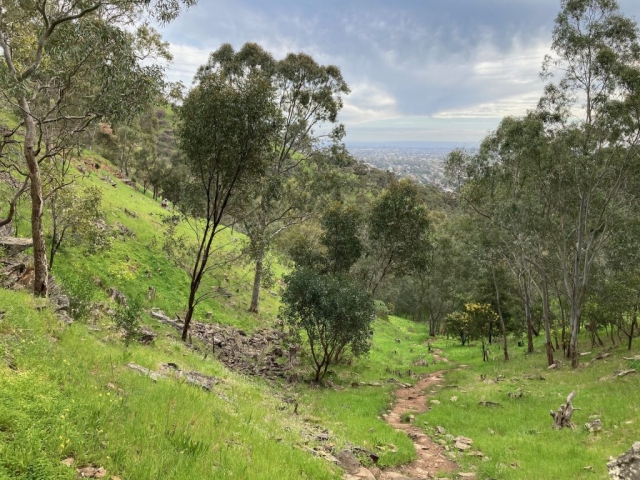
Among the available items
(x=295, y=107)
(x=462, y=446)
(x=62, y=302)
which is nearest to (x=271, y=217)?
(x=295, y=107)

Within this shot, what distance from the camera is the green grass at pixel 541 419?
38.3 feet

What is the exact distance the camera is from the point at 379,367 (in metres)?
29.7

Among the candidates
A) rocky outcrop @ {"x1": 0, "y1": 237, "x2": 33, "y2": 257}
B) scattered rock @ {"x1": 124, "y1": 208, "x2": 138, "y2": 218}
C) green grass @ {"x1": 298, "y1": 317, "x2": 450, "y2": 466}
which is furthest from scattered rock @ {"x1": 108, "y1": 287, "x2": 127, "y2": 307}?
scattered rock @ {"x1": 124, "y1": 208, "x2": 138, "y2": 218}

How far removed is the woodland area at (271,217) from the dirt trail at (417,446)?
37cm

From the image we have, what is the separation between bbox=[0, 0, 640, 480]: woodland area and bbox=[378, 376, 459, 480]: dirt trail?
1.20ft

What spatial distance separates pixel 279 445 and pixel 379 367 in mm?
21673

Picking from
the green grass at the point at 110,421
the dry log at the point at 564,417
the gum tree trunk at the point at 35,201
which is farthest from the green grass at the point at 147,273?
the dry log at the point at 564,417

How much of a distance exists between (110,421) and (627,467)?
11.1m

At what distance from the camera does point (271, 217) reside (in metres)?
36.2

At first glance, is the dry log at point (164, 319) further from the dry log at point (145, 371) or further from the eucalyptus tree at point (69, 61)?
the dry log at point (145, 371)

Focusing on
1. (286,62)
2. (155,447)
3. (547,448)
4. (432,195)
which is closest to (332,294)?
(547,448)

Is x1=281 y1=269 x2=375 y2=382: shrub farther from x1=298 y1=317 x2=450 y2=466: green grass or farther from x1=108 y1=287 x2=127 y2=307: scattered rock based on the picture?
x1=108 y1=287 x2=127 y2=307: scattered rock

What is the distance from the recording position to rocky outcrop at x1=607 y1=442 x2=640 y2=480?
28.7ft

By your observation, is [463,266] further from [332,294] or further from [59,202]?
[59,202]
